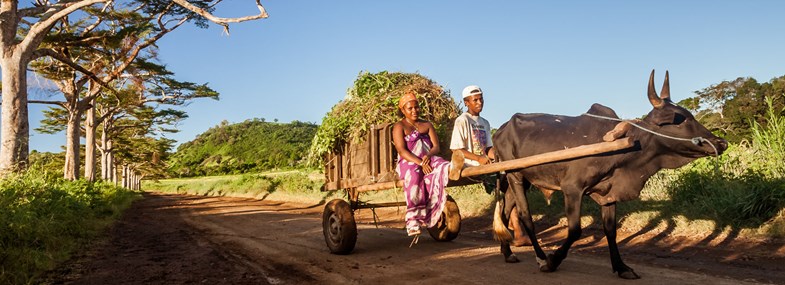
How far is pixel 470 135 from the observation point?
22.3 feet

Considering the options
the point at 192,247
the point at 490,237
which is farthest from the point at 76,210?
the point at 490,237

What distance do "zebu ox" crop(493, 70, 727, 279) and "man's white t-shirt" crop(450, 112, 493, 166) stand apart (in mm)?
758

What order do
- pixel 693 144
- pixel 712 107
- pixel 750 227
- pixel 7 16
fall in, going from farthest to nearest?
1. pixel 712 107
2. pixel 7 16
3. pixel 750 227
4. pixel 693 144

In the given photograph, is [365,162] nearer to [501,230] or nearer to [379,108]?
[379,108]

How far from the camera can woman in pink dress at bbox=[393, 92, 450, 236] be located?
21.0 feet

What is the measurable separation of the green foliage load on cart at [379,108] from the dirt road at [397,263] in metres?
1.70

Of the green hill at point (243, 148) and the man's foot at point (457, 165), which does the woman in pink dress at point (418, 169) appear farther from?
the green hill at point (243, 148)

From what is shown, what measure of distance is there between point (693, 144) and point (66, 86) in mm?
23795

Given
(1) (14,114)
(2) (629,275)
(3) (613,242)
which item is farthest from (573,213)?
(1) (14,114)

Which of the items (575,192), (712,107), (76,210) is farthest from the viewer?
(712,107)

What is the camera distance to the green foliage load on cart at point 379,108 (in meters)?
7.70

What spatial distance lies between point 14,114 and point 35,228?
7878 mm

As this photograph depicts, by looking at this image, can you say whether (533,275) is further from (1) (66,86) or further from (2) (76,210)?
(1) (66,86)

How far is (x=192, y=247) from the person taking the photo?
871cm
